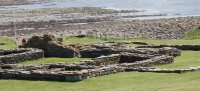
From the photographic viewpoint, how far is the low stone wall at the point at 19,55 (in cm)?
3531

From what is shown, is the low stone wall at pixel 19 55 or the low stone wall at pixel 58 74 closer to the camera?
the low stone wall at pixel 58 74

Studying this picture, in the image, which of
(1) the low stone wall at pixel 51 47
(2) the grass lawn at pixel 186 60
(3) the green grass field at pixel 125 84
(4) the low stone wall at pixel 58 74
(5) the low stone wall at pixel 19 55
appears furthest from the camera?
(1) the low stone wall at pixel 51 47

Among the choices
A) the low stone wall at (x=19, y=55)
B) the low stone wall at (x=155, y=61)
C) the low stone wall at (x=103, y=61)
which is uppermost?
the low stone wall at (x=155, y=61)

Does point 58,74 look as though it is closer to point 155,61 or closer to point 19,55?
point 155,61

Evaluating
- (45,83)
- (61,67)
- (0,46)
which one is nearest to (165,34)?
(0,46)

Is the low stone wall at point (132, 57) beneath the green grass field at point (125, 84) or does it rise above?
beneath

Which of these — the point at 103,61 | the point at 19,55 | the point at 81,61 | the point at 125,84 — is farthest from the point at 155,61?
the point at 19,55

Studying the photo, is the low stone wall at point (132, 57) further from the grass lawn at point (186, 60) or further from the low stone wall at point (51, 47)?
the low stone wall at point (51, 47)

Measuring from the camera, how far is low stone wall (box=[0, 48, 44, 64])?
116 ft

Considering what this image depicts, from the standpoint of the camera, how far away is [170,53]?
34.3 m

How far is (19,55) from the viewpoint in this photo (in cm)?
3562

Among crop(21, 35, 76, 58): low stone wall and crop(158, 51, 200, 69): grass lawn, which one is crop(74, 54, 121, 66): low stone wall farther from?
crop(21, 35, 76, 58): low stone wall

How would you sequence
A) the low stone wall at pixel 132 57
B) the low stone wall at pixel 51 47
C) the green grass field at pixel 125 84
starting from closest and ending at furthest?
the green grass field at pixel 125 84 < the low stone wall at pixel 132 57 < the low stone wall at pixel 51 47

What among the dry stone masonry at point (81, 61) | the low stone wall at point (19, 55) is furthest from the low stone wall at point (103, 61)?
the low stone wall at point (19, 55)
